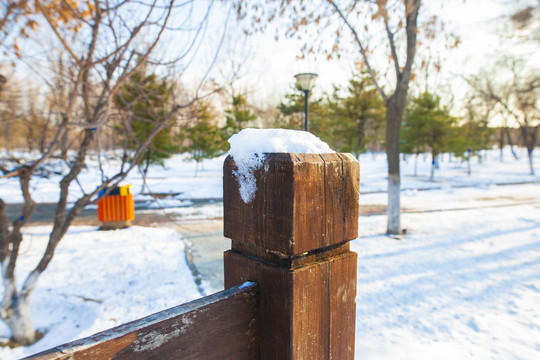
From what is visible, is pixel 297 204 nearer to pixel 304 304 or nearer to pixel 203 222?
pixel 304 304

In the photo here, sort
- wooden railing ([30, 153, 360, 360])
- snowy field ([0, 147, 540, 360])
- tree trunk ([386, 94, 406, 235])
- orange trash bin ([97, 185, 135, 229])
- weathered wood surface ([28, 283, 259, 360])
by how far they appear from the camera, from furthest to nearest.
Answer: orange trash bin ([97, 185, 135, 229])
tree trunk ([386, 94, 406, 235])
snowy field ([0, 147, 540, 360])
wooden railing ([30, 153, 360, 360])
weathered wood surface ([28, 283, 259, 360])

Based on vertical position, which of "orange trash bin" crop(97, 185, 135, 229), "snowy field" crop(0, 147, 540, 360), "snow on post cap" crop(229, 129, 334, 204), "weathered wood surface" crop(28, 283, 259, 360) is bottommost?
"snowy field" crop(0, 147, 540, 360)

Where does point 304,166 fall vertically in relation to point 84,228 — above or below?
above

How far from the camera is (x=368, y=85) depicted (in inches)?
632

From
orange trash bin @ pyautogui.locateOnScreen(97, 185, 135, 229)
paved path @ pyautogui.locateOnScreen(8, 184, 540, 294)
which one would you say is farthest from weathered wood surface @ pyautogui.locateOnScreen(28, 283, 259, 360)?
orange trash bin @ pyautogui.locateOnScreen(97, 185, 135, 229)

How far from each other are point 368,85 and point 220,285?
1456cm

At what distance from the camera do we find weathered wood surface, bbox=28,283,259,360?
546 millimetres

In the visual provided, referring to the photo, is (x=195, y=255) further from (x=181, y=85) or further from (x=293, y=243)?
(x=293, y=243)

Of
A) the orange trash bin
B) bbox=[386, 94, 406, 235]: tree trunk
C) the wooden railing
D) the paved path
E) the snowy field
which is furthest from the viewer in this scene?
the orange trash bin

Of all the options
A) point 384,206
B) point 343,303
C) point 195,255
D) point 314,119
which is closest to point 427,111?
point 314,119

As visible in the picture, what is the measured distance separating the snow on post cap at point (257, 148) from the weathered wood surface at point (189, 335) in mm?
248

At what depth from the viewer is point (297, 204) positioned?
0.66 m

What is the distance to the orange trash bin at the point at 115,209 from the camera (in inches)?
290

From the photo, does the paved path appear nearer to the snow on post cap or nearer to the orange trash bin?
the orange trash bin
